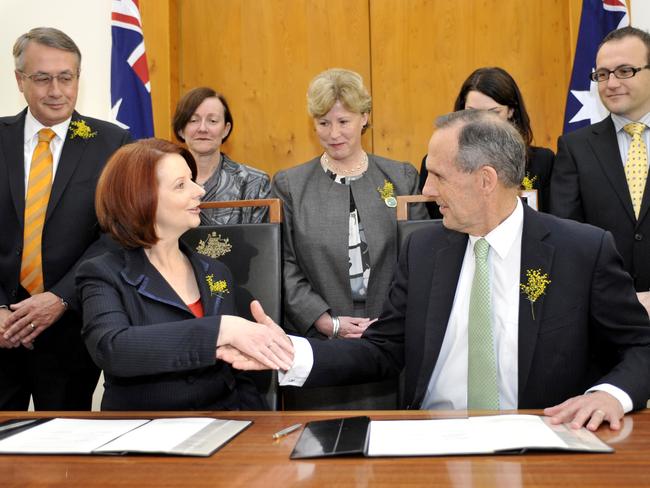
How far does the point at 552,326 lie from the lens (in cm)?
174

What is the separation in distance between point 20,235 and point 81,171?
33 centimetres

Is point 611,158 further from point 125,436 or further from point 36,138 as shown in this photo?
point 36,138

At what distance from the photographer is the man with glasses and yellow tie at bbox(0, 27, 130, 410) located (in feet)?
8.69

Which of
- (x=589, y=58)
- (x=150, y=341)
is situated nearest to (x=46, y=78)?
(x=150, y=341)

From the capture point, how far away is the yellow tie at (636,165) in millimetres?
2742

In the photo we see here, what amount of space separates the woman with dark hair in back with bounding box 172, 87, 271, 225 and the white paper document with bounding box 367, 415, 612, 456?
1.86 meters

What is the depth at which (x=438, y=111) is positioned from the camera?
14.3 ft

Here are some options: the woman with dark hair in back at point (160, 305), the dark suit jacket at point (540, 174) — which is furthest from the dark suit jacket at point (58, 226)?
the dark suit jacket at point (540, 174)

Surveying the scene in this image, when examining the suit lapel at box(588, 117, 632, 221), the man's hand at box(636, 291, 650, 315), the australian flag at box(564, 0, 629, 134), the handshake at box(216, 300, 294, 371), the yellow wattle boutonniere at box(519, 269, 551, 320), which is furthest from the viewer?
the australian flag at box(564, 0, 629, 134)

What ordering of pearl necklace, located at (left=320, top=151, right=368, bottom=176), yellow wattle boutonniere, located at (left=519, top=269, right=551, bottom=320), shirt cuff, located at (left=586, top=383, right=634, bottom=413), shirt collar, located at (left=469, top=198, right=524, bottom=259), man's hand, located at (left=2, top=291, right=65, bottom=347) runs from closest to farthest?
shirt cuff, located at (left=586, top=383, right=634, bottom=413)
yellow wattle boutonniere, located at (left=519, top=269, right=551, bottom=320)
shirt collar, located at (left=469, top=198, right=524, bottom=259)
man's hand, located at (left=2, top=291, right=65, bottom=347)
pearl necklace, located at (left=320, top=151, right=368, bottom=176)

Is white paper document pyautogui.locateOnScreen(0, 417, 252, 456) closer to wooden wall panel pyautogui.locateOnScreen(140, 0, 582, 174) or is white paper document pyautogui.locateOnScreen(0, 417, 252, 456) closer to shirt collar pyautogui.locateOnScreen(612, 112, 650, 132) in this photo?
shirt collar pyautogui.locateOnScreen(612, 112, 650, 132)

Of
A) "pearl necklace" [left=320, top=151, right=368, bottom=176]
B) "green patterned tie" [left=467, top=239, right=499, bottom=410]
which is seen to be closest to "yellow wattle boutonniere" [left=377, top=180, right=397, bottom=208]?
"pearl necklace" [left=320, top=151, right=368, bottom=176]

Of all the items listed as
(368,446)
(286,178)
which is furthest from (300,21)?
(368,446)

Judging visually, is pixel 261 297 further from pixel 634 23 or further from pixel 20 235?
pixel 634 23
